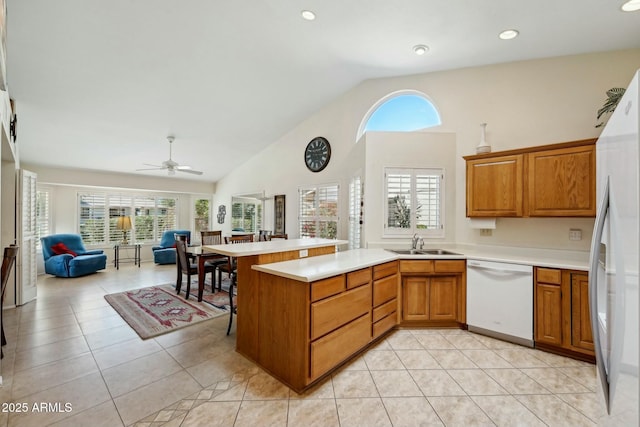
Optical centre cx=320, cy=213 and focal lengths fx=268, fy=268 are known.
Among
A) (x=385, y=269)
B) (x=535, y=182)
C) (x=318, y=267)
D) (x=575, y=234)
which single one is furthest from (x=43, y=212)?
(x=575, y=234)

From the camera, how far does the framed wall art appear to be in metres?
6.22

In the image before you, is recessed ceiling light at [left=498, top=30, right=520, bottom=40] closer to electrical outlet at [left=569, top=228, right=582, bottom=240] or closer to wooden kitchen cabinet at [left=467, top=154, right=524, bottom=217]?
wooden kitchen cabinet at [left=467, top=154, right=524, bottom=217]

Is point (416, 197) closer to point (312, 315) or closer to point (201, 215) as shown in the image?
point (312, 315)

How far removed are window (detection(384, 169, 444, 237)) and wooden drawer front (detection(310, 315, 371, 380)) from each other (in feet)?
5.30

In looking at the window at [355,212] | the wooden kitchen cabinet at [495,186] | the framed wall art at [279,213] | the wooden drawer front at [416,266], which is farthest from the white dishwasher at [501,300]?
the framed wall art at [279,213]

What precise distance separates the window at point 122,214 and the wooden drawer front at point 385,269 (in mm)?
7657

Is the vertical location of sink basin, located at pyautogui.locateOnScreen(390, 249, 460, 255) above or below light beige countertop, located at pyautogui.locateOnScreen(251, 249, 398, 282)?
below

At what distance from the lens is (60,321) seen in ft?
10.9

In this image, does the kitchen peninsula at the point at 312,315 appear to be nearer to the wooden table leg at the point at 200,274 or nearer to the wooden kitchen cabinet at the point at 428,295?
the wooden kitchen cabinet at the point at 428,295

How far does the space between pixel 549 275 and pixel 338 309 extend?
2.12m

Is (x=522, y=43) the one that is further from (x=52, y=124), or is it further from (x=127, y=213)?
(x=127, y=213)

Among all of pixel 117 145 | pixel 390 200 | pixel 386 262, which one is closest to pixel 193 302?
pixel 386 262

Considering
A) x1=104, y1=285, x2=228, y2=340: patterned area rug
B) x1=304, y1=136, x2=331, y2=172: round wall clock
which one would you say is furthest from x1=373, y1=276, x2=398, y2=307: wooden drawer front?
x1=304, y1=136, x2=331, y2=172: round wall clock

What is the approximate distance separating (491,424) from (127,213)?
29.6ft
